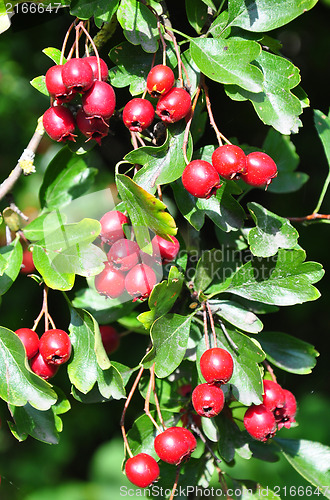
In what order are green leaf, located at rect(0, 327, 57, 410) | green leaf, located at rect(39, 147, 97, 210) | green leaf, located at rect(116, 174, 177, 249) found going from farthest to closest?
green leaf, located at rect(39, 147, 97, 210) < green leaf, located at rect(0, 327, 57, 410) < green leaf, located at rect(116, 174, 177, 249)

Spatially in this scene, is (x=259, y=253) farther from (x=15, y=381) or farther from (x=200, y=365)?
(x=15, y=381)

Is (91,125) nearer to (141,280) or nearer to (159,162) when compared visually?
(159,162)

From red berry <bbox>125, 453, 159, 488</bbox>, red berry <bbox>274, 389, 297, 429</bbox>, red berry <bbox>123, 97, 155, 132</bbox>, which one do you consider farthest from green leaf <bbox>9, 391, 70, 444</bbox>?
red berry <bbox>123, 97, 155, 132</bbox>

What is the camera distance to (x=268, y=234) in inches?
30.7

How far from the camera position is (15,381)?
78cm

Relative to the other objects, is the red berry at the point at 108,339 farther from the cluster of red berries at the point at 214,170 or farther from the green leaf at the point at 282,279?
the cluster of red berries at the point at 214,170

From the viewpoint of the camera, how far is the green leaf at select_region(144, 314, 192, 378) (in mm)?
733

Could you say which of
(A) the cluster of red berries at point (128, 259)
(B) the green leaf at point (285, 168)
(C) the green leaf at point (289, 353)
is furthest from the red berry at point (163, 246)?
(B) the green leaf at point (285, 168)

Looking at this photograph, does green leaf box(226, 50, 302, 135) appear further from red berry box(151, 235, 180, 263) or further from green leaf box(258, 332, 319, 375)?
green leaf box(258, 332, 319, 375)

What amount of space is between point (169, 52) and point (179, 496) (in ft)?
2.52

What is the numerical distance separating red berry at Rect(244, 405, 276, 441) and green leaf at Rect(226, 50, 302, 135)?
0.43 m

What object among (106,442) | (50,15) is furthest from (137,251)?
(106,442)

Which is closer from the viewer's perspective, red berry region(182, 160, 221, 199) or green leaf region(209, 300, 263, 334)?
red berry region(182, 160, 221, 199)

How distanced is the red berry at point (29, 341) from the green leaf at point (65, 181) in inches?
12.4
